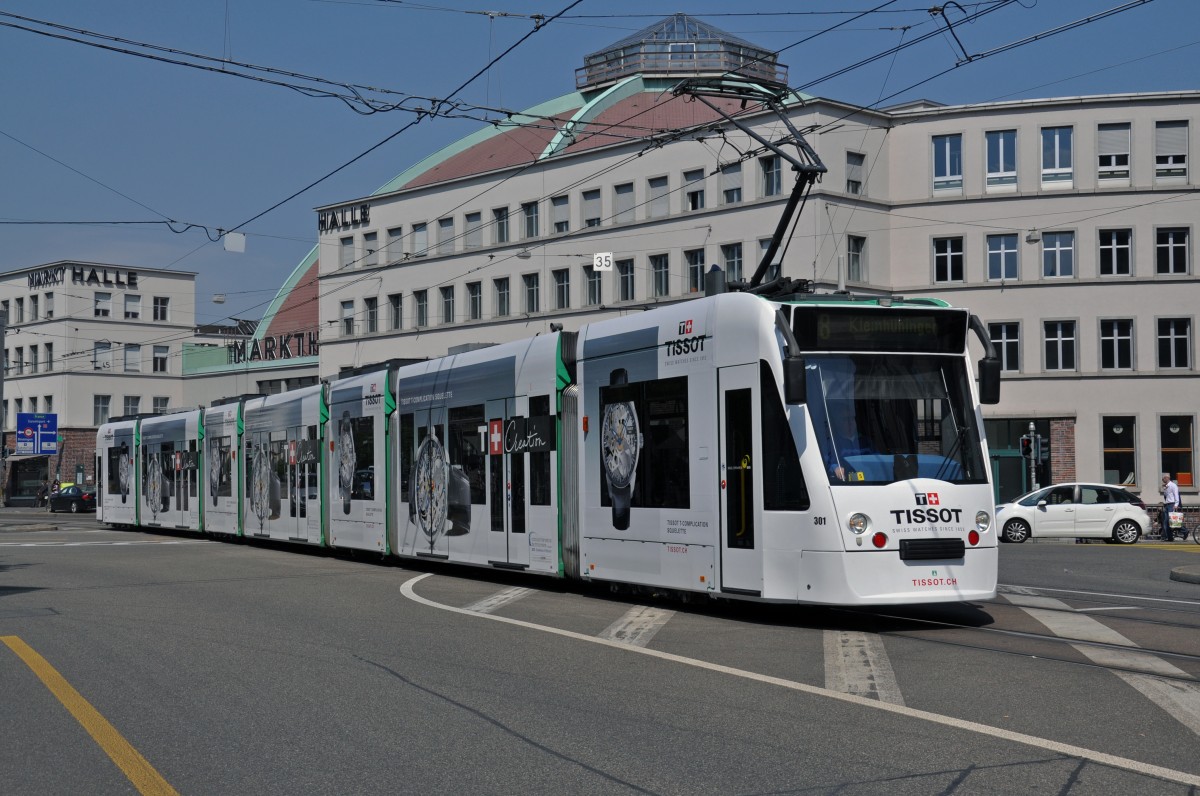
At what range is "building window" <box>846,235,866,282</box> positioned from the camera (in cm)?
4725

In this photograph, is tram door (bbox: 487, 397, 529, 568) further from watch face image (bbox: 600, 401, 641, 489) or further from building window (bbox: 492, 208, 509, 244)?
building window (bbox: 492, 208, 509, 244)

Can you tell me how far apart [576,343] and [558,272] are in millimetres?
41187

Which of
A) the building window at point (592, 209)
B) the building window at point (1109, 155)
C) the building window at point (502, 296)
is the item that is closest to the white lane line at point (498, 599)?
the building window at point (1109, 155)

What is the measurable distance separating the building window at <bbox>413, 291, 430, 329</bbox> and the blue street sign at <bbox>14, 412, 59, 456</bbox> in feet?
59.6

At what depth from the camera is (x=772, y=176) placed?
48.7 meters

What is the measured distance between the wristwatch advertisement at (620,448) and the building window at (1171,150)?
36.8 m

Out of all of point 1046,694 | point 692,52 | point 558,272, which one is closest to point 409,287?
point 558,272

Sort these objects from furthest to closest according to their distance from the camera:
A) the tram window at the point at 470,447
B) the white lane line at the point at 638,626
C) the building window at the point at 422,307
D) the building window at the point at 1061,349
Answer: the building window at the point at 422,307 → the building window at the point at 1061,349 → the tram window at the point at 470,447 → the white lane line at the point at 638,626

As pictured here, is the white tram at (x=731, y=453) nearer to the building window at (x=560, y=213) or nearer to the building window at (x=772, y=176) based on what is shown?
the building window at (x=772, y=176)

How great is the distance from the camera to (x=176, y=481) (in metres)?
33.6

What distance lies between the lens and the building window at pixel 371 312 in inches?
2557

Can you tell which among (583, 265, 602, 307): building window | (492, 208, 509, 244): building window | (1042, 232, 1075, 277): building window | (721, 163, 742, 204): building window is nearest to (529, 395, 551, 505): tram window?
(1042, 232, 1075, 277): building window

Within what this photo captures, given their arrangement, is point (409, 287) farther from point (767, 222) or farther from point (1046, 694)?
point (1046, 694)

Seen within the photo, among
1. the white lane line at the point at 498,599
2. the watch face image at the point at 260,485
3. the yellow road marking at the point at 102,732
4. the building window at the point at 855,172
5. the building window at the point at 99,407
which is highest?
the building window at the point at 855,172
